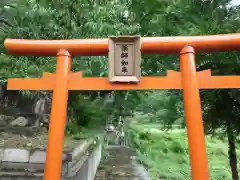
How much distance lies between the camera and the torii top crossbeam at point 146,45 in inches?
130

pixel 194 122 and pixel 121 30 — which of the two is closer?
pixel 194 122

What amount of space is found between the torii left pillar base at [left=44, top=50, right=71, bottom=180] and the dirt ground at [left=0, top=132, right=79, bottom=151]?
50 cm

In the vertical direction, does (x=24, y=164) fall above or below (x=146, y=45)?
below

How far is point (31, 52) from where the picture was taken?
3.44 m

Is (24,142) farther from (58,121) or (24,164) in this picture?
(58,121)

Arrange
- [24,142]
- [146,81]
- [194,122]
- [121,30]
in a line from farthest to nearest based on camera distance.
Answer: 1. [121,30]
2. [24,142]
3. [146,81]
4. [194,122]

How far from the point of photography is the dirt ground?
3.55 metres

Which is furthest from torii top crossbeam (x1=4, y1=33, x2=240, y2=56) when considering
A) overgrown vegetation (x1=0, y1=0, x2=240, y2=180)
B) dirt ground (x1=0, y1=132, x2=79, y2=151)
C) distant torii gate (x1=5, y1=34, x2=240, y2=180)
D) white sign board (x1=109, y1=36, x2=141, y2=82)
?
dirt ground (x1=0, y1=132, x2=79, y2=151)

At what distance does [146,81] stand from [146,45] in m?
0.44

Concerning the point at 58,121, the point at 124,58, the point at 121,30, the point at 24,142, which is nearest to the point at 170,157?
the point at 121,30

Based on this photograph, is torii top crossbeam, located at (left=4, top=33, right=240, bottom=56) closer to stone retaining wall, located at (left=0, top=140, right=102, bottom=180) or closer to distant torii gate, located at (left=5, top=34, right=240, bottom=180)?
distant torii gate, located at (left=5, top=34, right=240, bottom=180)

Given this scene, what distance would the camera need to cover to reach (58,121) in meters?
3.14

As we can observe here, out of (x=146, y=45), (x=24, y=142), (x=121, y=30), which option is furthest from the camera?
(x=121, y=30)

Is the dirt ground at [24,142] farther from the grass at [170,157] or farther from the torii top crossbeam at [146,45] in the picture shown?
the grass at [170,157]
